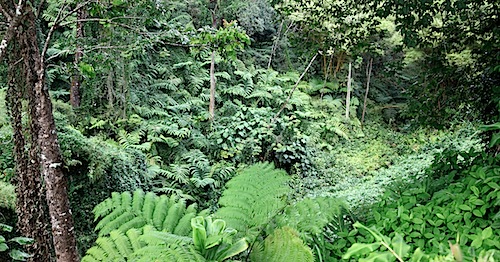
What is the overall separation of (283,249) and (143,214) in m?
0.92

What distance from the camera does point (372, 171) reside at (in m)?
11.0

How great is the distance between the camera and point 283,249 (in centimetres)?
151

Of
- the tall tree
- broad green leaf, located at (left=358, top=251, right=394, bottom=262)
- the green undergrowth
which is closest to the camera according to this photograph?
broad green leaf, located at (left=358, top=251, right=394, bottom=262)

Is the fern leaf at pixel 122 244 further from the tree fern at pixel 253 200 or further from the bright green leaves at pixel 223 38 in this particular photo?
the bright green leaves at pixel 223 38

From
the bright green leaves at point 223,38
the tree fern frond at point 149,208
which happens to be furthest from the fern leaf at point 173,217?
the bright green leaves at point 223,38

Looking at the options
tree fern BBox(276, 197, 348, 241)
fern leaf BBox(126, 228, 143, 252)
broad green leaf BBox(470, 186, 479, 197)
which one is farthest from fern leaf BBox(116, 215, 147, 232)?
broad green leaf BBox(470, 186, 479, 197)

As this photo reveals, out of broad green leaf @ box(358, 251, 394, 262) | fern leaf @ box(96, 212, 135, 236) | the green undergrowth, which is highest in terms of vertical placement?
broad green leaf @ box(358, 251, 394, 262)

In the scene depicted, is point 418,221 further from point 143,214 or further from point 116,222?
point 116,222

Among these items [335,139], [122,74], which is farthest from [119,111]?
[335,139]

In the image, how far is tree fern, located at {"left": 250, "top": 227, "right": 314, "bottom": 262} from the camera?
146cm

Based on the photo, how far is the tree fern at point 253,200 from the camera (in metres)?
1.84

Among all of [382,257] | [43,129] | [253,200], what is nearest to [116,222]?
[253,200]

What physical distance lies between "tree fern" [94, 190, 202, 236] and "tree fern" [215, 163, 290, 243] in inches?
8.7

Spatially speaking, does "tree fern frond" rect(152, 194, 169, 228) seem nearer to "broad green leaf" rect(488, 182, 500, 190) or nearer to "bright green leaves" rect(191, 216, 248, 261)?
"bright green leaves" rect(191, 216, 248, 261)
